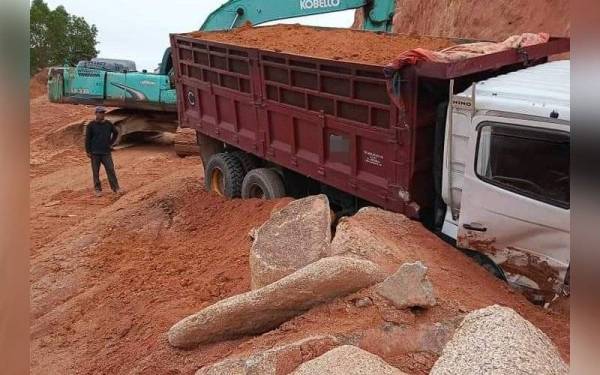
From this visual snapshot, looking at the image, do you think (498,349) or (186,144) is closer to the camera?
(498,349)

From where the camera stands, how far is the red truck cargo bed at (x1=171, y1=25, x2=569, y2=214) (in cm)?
548

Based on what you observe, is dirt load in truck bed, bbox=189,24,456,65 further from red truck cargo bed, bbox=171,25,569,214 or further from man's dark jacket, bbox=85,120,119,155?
man's dark jacket, bbox=85,120,119,155

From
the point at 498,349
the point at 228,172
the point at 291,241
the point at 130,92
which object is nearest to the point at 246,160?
the point at 228,172

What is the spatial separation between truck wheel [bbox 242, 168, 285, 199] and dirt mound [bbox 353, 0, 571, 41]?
18.3ft

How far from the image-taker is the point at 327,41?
9070 mm

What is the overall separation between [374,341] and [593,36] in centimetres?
329

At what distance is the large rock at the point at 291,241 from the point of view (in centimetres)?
487

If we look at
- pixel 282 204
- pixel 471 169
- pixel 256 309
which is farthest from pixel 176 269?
pixel 471 169

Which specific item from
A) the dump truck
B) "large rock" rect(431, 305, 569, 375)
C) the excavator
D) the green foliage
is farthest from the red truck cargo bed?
the green foliage

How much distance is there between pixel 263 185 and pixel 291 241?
9.25 ft

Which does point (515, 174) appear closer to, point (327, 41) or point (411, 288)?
point (411, 288)

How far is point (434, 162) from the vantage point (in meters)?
5.48

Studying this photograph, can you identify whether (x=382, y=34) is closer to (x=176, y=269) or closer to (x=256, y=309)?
(x=176, y=269)

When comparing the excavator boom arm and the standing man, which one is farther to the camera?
the standing man
